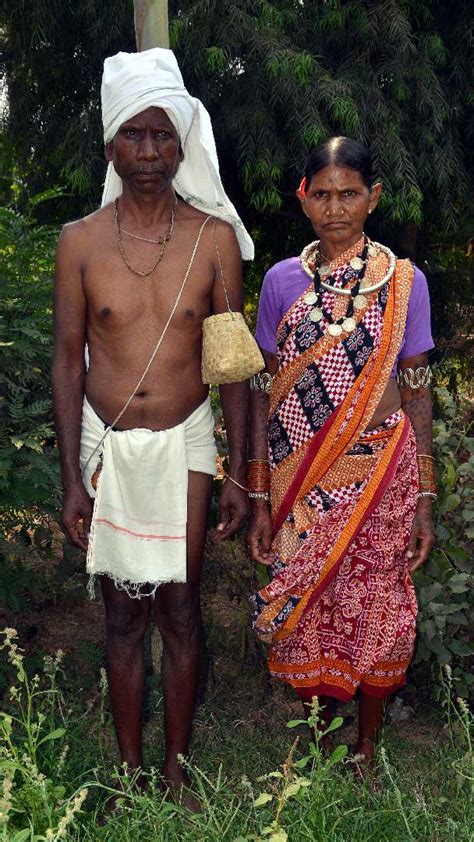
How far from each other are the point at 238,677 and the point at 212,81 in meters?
4.41

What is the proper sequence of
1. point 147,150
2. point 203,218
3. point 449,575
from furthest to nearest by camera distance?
point 449,575 → point 203,218 → point 147,150

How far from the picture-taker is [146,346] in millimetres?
3113

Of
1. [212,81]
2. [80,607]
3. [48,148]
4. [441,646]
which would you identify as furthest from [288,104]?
[441,646]

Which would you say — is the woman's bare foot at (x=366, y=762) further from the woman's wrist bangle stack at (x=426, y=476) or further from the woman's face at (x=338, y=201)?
the woman's face at (x=338, y=201)

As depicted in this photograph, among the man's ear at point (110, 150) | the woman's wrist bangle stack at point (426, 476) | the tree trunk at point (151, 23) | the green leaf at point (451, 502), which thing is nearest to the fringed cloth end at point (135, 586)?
the woman's wrist bangle stack at point (426, 476)

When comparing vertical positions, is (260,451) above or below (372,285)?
below

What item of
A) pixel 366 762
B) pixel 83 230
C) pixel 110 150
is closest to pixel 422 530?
pixel 366 762

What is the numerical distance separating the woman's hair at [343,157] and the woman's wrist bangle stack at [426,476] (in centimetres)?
94

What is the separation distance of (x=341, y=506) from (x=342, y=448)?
0.20 m

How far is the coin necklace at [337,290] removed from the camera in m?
3.25

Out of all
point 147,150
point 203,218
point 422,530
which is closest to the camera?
point 147,150

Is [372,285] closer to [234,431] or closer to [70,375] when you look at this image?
[234,431]

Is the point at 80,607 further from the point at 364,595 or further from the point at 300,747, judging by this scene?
the point at 364,595

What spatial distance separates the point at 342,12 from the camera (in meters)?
7.04
